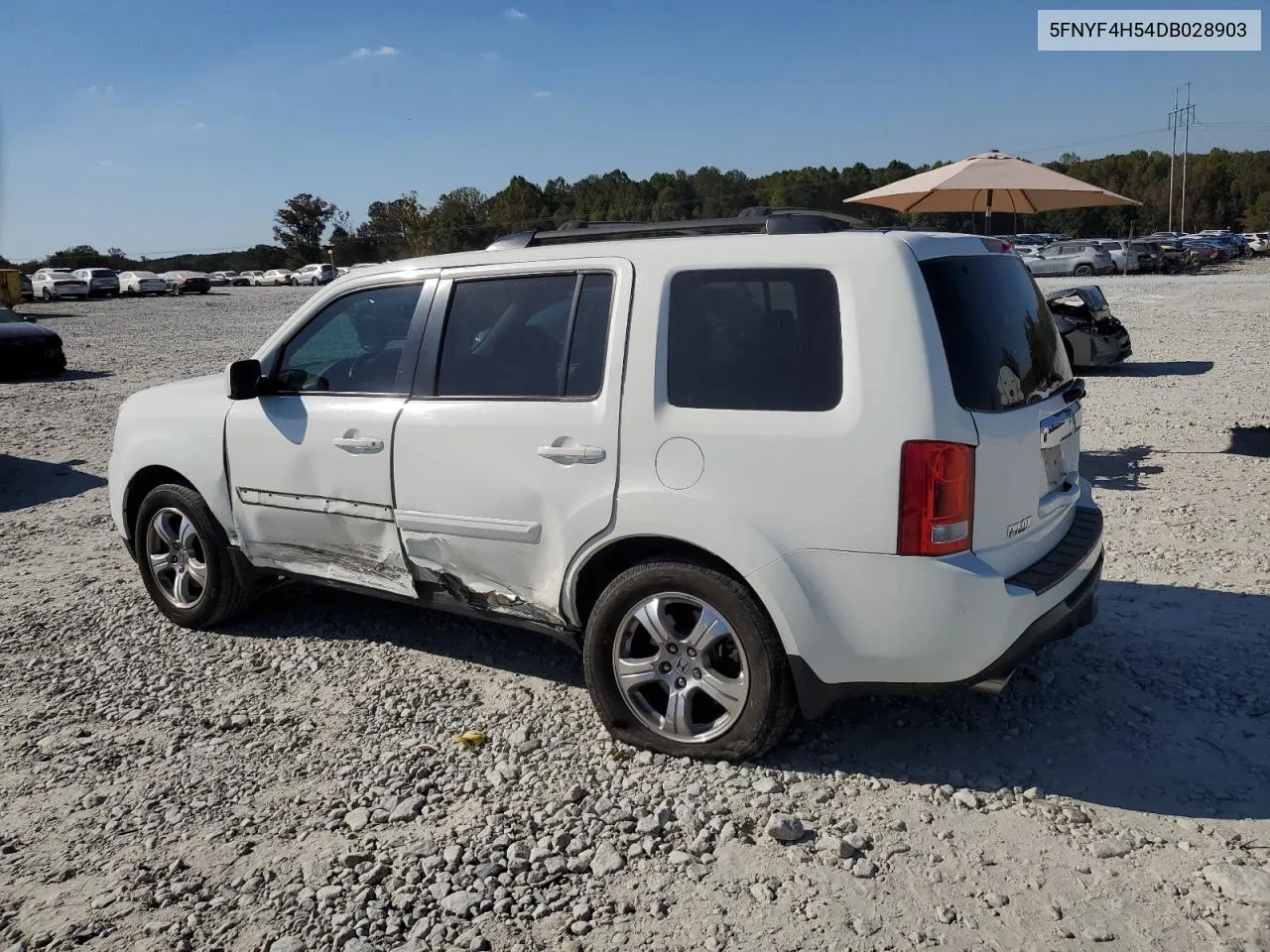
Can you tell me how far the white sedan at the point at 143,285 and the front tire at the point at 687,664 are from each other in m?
55.2

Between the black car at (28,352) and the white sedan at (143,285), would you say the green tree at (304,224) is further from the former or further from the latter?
the black car at (28,352)

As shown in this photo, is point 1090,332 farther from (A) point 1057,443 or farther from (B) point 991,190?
(A) point 1057,443

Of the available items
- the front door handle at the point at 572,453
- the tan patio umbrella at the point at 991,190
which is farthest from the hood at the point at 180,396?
the tan patio umbrella at the point at 991,190

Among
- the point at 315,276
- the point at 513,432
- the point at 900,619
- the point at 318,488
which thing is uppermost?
the point at 315,276

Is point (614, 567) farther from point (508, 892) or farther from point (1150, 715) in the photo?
point (1150, 715)

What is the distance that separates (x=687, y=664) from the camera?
12.3ft

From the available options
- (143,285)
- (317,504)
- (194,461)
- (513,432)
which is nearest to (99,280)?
(143,285)

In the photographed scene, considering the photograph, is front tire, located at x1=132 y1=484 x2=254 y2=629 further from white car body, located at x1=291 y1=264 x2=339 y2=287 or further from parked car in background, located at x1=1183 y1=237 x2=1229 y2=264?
white car body, located at x1=291 y1=264 x2=339 y2=287

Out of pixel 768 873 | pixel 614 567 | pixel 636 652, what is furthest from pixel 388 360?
pixel 768 873

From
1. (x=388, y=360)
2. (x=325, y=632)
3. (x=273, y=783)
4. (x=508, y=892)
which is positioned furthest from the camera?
(x=325, y=632)

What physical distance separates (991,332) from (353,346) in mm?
2808

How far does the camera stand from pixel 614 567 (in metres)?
4.00

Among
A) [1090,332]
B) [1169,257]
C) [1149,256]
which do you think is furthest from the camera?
[1169,257]

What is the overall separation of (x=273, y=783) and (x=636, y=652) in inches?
55.7
